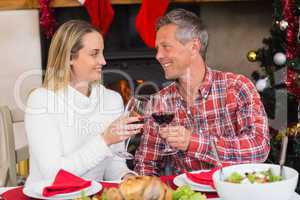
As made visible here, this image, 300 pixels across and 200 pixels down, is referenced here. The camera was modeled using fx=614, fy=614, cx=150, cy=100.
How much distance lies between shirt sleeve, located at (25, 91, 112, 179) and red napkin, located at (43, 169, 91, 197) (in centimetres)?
29

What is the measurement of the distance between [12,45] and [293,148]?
172 cm

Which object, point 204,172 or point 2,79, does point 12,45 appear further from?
point 204,172

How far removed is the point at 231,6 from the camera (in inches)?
153

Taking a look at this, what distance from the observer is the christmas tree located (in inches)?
126

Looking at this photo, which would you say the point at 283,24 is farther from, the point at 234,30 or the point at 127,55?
the point at 127,55

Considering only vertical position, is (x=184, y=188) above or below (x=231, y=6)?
below

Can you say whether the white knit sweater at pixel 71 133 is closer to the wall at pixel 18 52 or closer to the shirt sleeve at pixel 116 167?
the shirt sleeve at pixel 116 167

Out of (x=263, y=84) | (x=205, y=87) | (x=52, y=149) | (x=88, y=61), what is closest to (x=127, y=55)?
(x=263, y=84)

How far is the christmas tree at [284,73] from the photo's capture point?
3.20 metres

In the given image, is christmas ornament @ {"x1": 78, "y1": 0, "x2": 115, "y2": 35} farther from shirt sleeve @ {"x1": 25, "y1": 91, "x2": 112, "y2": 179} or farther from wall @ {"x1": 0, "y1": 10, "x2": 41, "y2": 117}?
shirt sleeve @ {"x1": 25, "y1": 91, "x2": 112, "y2": 179}

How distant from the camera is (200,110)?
85.3 inches

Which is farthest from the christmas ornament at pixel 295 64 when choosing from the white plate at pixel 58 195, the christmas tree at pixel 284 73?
the white plate at pixel 58 195

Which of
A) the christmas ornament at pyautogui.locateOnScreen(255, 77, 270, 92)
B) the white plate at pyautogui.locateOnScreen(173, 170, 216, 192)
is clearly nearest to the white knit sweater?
the white plate at pyautogui.locateOnScreen(173, 170, 216, 192)

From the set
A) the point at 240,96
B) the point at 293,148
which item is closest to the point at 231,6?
the point at 293,148
